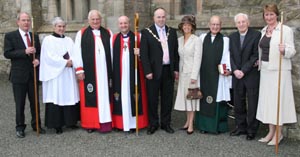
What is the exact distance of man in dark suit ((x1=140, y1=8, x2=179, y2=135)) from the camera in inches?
219

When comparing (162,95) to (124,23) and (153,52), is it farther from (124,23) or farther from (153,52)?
(124,23)

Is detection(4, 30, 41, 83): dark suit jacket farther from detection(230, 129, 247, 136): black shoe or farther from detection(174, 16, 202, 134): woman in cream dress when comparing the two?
detection(230, 129, 247, 136): black shoe

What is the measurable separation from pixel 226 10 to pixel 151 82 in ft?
12.8

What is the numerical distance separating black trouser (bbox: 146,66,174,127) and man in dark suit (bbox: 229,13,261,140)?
101 cm

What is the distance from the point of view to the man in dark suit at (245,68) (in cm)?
525

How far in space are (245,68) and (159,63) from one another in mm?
1286

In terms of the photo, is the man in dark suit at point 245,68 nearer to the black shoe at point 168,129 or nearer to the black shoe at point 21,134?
the black shoe at point 168,129

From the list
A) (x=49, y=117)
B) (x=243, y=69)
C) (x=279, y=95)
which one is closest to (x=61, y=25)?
(x=49, y=117)

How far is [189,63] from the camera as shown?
5582 mm

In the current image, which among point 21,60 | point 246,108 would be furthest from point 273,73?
point 21,60

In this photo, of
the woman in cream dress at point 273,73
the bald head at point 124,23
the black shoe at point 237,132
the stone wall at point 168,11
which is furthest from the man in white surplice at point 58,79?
the stone wall at point 168,11

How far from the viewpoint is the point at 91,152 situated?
4906 mm

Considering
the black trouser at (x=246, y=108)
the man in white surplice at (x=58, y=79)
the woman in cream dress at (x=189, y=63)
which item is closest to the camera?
the black trouser at (x=246, y=108)

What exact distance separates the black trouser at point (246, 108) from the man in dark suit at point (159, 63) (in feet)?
3.41
